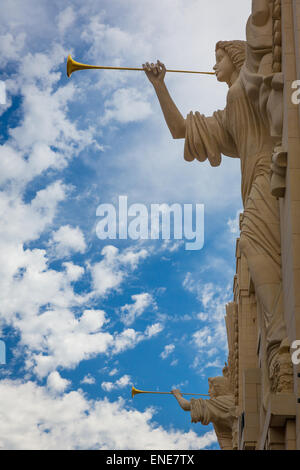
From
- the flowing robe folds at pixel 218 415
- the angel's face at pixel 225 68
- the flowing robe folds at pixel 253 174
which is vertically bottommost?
the flowing robe folds at pixel 218 415

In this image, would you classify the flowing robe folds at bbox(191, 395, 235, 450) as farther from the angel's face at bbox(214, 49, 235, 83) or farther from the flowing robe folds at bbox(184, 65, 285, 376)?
the angel's face at bbox(214, 49, 235, 83)

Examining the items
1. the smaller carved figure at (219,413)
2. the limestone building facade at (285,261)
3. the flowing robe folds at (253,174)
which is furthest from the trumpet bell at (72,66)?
the smaller carved figure at (219,413)

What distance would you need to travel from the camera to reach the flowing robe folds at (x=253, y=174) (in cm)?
1712

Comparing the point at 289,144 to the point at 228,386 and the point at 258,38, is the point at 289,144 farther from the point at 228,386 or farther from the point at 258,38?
the point at 228,386

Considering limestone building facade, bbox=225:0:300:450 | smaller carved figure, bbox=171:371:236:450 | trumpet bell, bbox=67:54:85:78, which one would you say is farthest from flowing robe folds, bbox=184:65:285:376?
smaller carved figure, bbox=171:371:236:450

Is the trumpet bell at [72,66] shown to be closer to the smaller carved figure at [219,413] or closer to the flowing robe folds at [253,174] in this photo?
the flowing robe folds at [253,174]

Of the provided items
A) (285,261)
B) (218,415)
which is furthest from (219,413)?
(285,261)

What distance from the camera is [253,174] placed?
1945cm

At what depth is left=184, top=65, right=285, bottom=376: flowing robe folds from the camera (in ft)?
56.2

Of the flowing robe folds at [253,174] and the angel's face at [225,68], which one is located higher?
the angel's face at [225,68]

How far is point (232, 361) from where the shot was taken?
26469 millimetres

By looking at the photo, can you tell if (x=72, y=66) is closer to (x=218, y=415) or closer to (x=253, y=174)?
(x=253, y=174)
